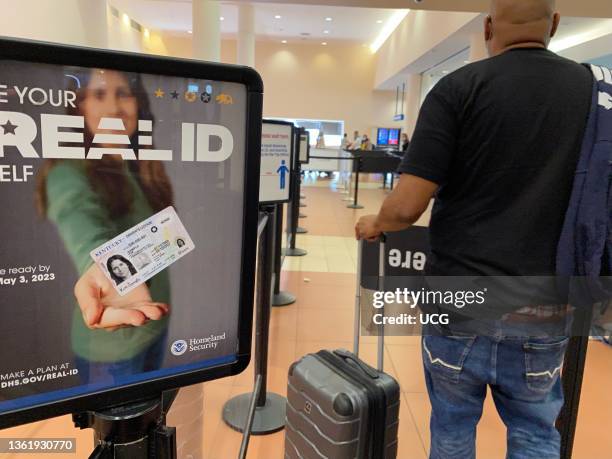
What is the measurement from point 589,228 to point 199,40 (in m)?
9.25

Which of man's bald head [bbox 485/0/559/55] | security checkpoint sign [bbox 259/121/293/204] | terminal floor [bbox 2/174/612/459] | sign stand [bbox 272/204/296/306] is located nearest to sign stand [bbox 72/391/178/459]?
man's bald head [bbox 485/0/559/55]

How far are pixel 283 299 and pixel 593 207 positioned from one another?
123 inches

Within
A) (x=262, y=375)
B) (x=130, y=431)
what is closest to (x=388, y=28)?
(x=262, y=375)

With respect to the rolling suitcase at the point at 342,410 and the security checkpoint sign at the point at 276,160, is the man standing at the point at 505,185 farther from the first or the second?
the security checkpoint sign at the point at 276,160

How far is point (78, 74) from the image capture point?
0.62m

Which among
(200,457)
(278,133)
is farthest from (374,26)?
(200,457)

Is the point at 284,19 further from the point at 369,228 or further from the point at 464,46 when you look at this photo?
the point at 369,228

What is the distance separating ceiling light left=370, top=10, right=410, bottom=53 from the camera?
14211mm

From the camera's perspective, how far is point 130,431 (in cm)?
72

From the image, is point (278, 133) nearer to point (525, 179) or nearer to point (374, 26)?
point (525, 179)

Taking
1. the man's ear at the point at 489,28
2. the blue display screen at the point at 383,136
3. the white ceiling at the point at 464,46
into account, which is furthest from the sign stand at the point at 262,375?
the blue display screen at the point at 383,136

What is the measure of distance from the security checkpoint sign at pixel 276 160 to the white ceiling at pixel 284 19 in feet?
34.6

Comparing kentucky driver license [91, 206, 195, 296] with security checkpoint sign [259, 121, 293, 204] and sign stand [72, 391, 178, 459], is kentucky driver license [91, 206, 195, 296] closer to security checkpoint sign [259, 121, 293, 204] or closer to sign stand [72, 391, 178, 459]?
sign stand [72, 391, 178, 459]

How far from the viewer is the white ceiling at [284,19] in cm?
1395
